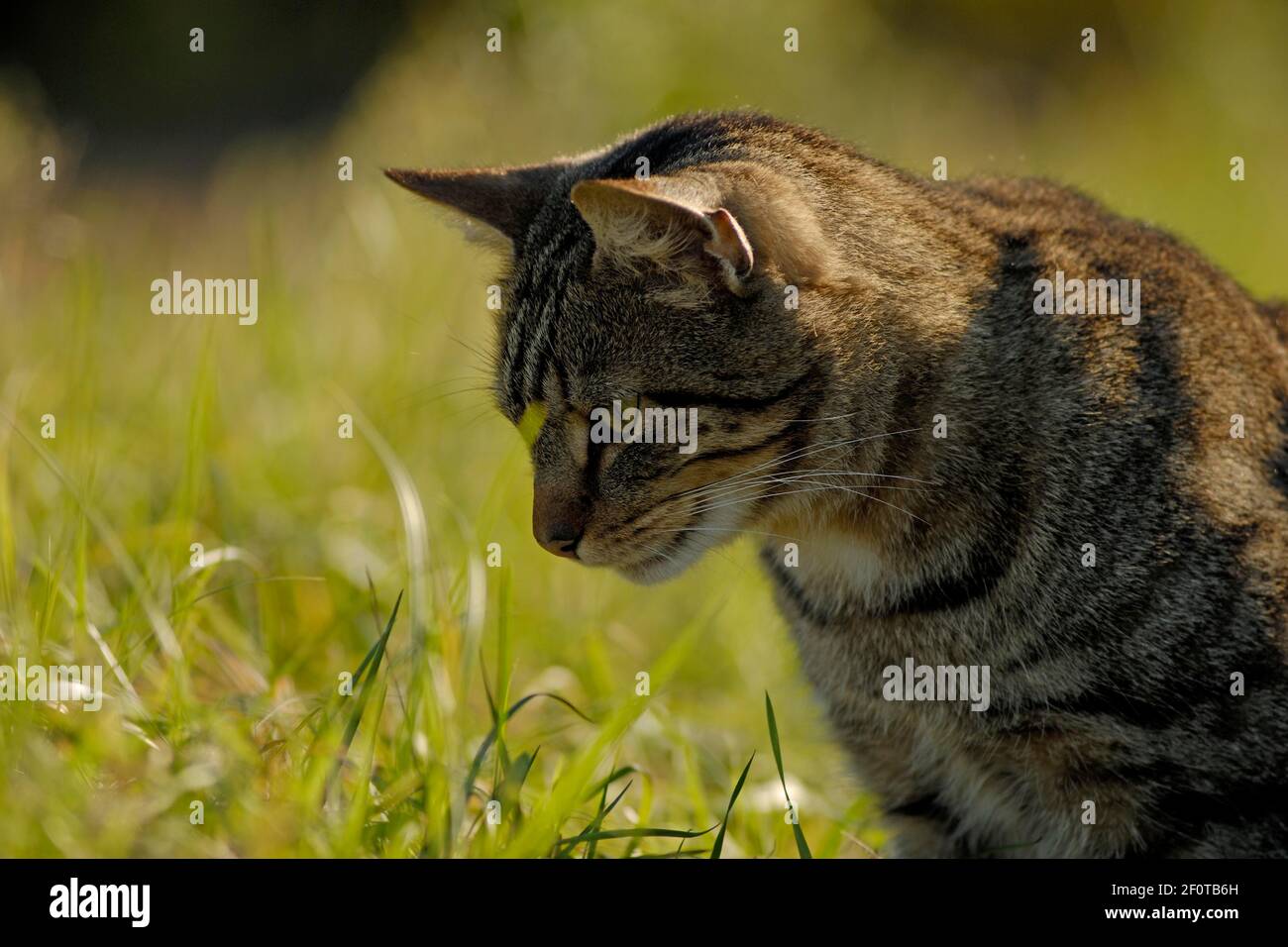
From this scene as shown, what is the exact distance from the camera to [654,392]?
2.22 metres

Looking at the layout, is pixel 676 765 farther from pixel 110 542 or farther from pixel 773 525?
pixel 110 542

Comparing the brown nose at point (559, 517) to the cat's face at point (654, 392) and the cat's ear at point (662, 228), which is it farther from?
the cat's ear at point (662, 228)

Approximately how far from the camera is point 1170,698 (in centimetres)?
221

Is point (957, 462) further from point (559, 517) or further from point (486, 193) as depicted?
point (486, 193)

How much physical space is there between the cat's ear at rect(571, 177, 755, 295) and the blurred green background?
26.0 inches

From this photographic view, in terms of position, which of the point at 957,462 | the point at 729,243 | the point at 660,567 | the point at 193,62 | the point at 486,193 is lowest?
the point at 660,567

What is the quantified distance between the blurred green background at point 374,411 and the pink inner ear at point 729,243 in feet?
2.36

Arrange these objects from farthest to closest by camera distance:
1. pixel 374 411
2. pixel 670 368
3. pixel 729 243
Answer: pixel 374 411, pixel 670 368, pixel 729 243

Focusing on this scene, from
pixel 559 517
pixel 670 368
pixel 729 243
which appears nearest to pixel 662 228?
pixel 729 243

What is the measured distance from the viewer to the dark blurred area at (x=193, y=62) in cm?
808

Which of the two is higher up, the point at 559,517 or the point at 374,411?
the point at 374,411

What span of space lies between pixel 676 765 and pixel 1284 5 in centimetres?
707

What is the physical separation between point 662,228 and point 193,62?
26.1 feet
